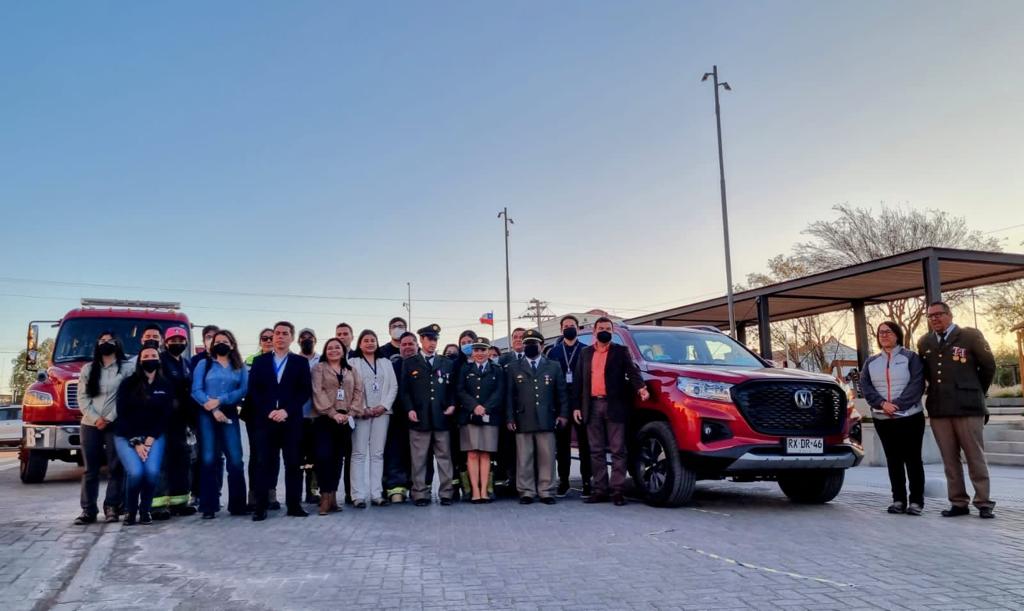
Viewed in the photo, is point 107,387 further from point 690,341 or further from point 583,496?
point 690,341

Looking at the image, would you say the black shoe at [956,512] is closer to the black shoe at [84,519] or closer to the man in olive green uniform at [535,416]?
the man in olive green uniform at [535,416]

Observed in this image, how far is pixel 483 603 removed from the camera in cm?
455

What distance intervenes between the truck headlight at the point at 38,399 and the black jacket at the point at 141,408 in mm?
4961

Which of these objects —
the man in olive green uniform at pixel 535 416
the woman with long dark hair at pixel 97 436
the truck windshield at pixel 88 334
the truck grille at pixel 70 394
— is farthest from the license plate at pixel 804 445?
the truck windshield at pixel 88 334

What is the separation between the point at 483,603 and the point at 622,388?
4.32m

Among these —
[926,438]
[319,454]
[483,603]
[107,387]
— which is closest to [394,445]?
[319,454]

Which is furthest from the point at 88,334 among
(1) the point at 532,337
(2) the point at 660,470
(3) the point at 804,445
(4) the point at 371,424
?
(3) the point at 804,445

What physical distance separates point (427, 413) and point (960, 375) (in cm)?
554

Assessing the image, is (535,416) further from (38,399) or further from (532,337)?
(38,399)

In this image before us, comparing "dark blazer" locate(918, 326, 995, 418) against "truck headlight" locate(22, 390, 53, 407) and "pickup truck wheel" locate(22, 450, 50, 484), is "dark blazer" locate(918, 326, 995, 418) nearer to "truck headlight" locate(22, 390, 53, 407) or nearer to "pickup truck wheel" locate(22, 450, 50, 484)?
"truck headlight" locate(22, 390, 53, 407)

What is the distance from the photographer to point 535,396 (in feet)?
29.5

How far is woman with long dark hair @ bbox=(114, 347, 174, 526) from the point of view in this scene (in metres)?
7.50

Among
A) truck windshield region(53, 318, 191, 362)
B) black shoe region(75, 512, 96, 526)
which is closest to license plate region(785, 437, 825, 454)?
black shoe region(75, 512, 96, 526)

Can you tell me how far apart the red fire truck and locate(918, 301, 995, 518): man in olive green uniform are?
10238 millimetres
